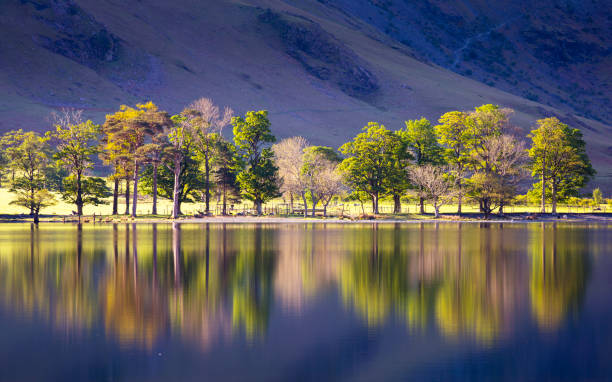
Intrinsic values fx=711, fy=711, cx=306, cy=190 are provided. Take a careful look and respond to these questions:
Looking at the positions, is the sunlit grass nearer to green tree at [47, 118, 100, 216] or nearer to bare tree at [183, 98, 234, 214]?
green tree at [47, 118, 100, 216]

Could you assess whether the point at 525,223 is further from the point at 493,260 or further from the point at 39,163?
the point at 39,163

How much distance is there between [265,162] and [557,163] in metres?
40.9

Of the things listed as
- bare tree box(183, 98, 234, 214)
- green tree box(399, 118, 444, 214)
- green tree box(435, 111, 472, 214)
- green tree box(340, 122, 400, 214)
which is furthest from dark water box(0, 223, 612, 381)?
green tree box(399, 118, 444, 214)

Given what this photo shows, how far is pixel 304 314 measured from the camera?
83.0 ft

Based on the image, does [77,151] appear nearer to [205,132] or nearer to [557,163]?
[205,132]

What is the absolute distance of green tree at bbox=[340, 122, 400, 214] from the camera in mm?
96812

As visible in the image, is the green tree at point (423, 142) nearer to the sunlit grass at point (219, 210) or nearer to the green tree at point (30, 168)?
the sunlit grass at point (219, 210)

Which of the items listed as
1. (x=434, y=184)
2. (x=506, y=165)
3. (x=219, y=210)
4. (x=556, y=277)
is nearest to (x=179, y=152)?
(x=219, y=210)

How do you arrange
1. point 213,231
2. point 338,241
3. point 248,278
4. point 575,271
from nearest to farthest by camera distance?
point 248,278, point 575,271, point 338,241, point 213,231

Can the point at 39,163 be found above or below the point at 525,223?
above

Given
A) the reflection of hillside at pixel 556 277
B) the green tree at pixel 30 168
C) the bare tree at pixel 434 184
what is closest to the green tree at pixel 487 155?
the bare tree at pixel 434 184

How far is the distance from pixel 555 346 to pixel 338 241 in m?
36.1

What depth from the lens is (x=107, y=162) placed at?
89375mm

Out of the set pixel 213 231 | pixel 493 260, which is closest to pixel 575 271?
pixel 493 260
